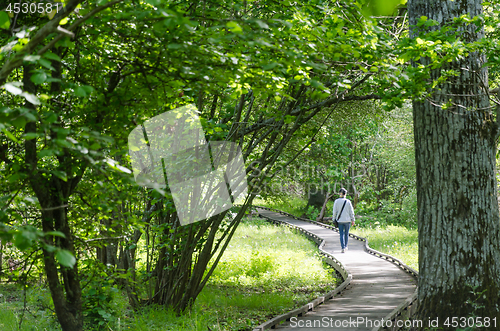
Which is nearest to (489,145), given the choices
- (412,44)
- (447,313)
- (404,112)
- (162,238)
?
(412,44)

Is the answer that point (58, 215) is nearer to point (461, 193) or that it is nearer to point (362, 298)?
point (461, 193)

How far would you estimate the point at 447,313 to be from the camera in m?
4.82

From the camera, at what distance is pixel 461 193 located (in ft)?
15.8

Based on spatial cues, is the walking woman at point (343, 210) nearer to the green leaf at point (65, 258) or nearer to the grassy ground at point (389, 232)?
the grassy ground at point (389, 232)

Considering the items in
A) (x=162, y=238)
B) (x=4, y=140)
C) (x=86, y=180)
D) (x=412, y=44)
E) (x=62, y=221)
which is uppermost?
(x=412, y=44)

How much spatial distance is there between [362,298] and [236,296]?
2.54 metres

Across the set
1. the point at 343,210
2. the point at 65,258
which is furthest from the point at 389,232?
the point at 65,258

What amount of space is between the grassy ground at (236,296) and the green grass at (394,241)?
2713 mm

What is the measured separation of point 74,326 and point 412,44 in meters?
4.30

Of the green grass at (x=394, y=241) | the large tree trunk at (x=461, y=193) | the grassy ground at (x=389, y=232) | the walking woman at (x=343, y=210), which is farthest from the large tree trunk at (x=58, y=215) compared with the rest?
the green grass at (x=394, y=241)

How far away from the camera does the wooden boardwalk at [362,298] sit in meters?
6.29

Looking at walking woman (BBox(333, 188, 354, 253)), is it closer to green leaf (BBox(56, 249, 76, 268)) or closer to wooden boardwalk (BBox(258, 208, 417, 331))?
wooden boardwalk (BBox(258, 208, 417, 331))

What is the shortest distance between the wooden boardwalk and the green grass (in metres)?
1.56

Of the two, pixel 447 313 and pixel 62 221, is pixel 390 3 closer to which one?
pixel 62 221
